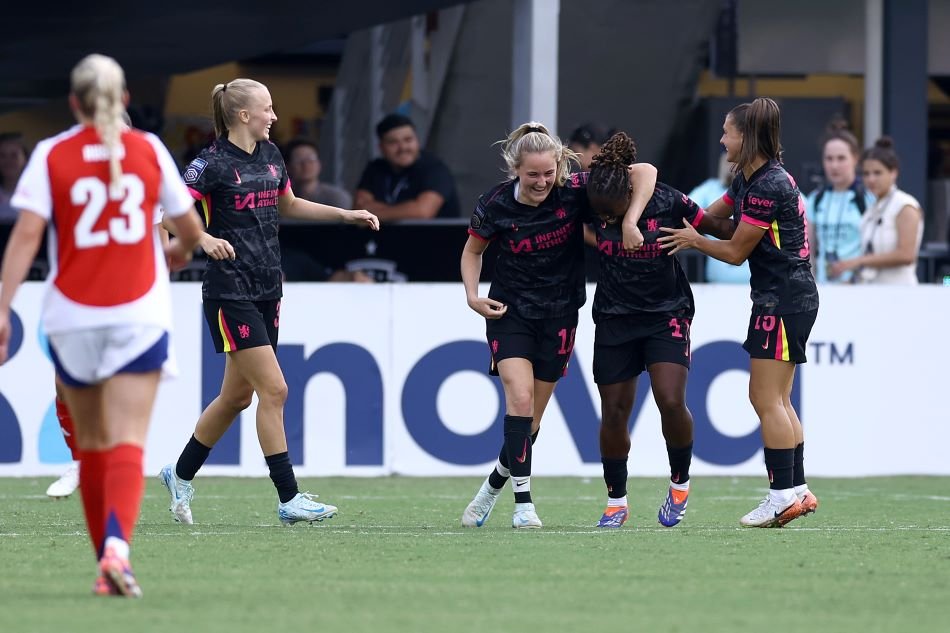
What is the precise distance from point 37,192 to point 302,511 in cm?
296

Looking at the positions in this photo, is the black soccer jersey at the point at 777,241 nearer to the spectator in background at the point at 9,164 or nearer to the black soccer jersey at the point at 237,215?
the black soccer jersey at the point at 237,215

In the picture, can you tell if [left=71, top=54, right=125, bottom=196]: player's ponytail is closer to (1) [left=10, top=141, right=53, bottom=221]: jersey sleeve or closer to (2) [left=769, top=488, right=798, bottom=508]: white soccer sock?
(1) [left=10, top=141, right=53, bottom=221]: jersey sleeve

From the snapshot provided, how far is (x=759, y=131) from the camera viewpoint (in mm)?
7566

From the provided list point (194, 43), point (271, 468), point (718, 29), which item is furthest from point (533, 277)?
point (718, 29)

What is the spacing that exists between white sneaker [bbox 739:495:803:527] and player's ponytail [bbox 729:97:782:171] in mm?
1507

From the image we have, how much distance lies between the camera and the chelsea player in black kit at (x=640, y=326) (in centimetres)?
782

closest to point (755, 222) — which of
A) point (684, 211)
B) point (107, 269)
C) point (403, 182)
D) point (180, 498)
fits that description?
point (684, 211)

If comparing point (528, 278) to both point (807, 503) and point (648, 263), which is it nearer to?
point (648, 263)

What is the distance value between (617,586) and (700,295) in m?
5.98

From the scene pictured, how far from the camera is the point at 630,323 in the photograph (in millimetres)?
7887

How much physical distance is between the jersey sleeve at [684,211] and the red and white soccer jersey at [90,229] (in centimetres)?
313

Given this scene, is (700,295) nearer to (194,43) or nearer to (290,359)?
(290,359)

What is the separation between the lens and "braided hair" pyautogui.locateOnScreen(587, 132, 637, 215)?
7637 millimetres

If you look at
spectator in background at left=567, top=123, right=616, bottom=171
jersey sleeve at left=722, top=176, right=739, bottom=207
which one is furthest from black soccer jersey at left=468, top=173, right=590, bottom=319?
spectator in background at left=567, top=123, right=616, bottom=171
